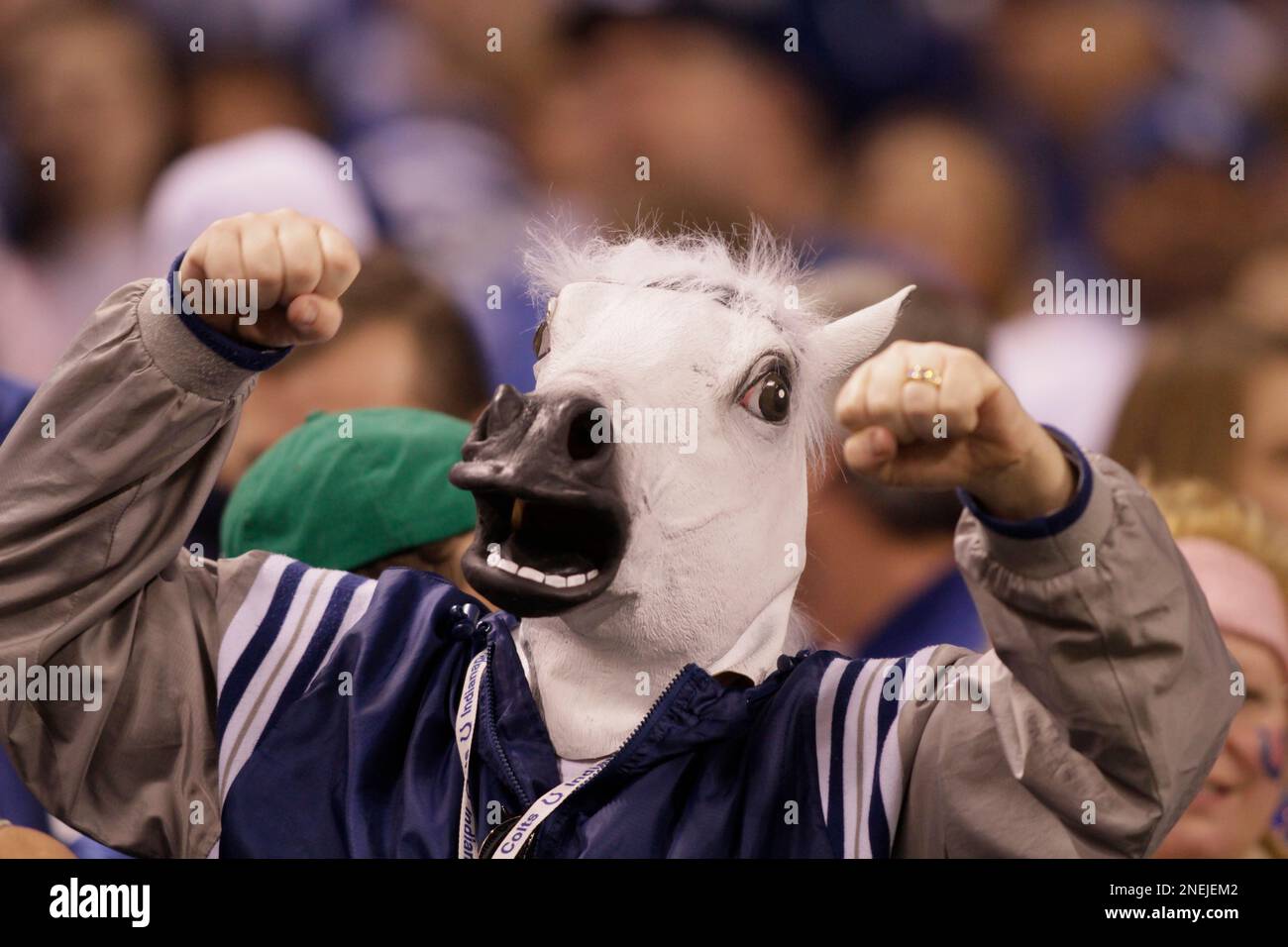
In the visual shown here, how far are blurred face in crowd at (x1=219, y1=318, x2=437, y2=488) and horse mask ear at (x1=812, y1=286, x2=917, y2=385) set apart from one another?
86 cm

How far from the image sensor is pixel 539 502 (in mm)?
890

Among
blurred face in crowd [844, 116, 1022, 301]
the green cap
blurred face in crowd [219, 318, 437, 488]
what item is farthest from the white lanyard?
blurred face in crowd [844, 116, 1022, 301]

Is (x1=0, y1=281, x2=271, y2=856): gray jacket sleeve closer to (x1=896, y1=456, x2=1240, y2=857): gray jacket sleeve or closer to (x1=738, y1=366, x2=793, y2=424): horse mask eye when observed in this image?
(x1=738, y1=366, x2=793, y2=424): horse mask eye

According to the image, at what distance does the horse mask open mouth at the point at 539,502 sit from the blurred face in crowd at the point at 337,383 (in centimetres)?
93

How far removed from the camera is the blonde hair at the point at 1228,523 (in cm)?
158

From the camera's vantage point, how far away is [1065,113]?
1.79 m

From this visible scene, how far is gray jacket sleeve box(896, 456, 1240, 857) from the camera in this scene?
79 cm

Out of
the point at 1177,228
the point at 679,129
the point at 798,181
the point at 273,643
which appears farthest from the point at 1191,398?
the point at 273,643

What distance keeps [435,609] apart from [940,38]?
1.09m

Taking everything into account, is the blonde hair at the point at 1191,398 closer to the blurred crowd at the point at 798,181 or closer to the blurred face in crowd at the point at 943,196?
the blurred crowd at the point at 798,181

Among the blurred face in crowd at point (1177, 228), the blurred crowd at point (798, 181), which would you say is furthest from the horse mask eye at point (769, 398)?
the blurred face in crowd at point (1177, 228)

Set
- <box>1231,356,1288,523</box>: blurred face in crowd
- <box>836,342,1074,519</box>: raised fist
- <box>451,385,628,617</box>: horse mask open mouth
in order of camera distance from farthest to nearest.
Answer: <box>1231,356,1288,523</box>: blurred face in crowd, <box>451,385,628,617</box>: horse mask open mouth, <box>836,342,1074,519</box>: raised fist

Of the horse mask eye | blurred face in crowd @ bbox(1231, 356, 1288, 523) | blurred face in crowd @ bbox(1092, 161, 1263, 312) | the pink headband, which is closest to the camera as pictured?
the horse mask eye

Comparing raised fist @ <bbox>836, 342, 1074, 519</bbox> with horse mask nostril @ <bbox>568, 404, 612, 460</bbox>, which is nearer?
raised fist @ <bbox>836, 342, 1074, 519</bbox>
